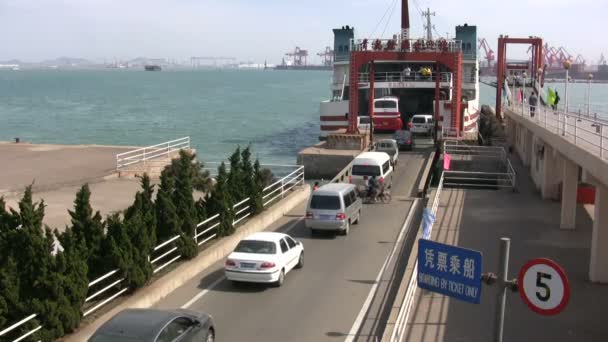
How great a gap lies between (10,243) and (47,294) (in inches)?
45.0

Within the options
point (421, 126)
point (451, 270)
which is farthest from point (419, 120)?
point (451, 270)

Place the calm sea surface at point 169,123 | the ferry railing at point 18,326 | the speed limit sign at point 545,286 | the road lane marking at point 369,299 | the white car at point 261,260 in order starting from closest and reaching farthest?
the speed limit sign at point 545,286, the ferry railing at point 18,326, the road lane marking at point 369,299, the white car at point 261,260, the calm sea surface at point 169,123

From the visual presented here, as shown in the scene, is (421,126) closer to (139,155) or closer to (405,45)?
(405,45)

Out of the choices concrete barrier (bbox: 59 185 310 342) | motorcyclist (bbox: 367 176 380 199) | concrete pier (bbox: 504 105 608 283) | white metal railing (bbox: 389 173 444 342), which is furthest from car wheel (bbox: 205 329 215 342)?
motorcyclist (bbox: 367 176 380 199)

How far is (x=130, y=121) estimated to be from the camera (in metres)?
91.0

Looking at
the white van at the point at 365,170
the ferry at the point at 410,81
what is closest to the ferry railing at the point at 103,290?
the white van at the point at 365,170

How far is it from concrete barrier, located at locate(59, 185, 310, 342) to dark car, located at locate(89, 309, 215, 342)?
1679 millimetres

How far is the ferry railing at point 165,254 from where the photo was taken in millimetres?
15819

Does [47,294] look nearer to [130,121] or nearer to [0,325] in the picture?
[0,325]

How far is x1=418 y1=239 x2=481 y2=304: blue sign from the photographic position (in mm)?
7094

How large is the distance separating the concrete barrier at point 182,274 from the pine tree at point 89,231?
90cm

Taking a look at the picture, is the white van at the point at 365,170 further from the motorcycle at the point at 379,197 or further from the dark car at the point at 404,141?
the dark car at the point at 404,141

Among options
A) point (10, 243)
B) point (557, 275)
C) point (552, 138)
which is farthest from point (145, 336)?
point (552, 138)

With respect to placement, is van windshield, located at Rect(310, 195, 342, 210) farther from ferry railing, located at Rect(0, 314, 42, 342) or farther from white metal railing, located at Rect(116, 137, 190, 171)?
white metal railing, located at Rect(116, 137, 190, 171)
